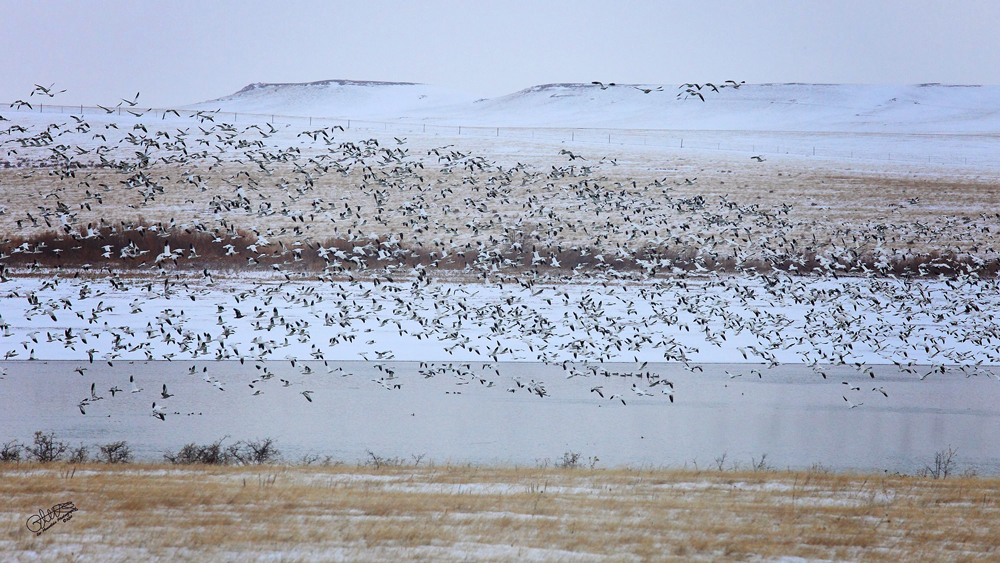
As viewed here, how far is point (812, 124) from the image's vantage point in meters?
122

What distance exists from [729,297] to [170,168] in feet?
126

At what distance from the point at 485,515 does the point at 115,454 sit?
8177 millimetres

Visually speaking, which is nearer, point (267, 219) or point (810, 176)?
point (267, 219)

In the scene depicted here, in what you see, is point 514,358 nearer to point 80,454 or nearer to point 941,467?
point 941,467

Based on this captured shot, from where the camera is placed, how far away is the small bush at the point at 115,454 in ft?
48.7

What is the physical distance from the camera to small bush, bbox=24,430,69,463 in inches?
582

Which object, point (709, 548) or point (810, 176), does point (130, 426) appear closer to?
point (709, 548)

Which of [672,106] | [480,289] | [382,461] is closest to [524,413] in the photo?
[382,461]

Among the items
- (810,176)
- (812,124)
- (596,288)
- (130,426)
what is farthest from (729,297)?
(812,124)

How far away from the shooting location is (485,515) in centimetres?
1112

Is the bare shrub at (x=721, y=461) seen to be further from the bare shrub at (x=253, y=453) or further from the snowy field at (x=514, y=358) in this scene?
the bare shrub at (x=253, y=453)

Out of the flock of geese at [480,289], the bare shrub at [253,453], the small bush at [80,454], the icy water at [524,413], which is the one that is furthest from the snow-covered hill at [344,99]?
the small bush at [80,454]

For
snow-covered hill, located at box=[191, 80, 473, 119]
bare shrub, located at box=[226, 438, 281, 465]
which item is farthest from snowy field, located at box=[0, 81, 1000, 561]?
snow-covered hill, located at box=[191, 80, 473, 119]

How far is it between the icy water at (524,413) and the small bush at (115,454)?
0.42m
